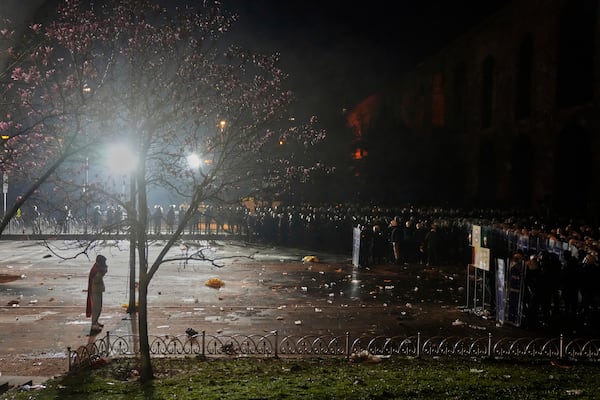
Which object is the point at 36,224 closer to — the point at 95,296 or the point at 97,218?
the point at 97,218

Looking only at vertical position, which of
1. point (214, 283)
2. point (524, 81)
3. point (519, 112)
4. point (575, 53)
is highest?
point (575, 53)

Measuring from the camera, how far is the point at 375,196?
155 feet

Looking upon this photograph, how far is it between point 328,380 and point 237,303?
7.52m

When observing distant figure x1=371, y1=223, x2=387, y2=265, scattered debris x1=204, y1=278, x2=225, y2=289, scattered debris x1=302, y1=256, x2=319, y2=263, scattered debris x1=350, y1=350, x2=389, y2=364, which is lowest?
scattered debris x1=350, y1=350, x2=389, y2=364

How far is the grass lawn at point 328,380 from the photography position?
8.65 meters

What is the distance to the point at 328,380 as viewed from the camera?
30.9ft

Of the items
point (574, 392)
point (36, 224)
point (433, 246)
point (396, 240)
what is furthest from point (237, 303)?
point (36, 224)

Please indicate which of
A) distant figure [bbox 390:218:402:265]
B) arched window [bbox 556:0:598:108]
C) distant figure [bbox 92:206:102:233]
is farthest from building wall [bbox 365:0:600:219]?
distant figure [bbox 92:206:102:233]

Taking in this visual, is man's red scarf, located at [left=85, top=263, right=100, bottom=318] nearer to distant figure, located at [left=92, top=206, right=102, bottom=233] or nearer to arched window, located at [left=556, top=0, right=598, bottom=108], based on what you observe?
distant figure, located at [left=92, top=206, right=102, bottom=233]

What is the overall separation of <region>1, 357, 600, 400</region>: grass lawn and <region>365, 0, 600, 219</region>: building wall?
1864 cm

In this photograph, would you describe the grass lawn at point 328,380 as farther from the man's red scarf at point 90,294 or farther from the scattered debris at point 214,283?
the scattered debris at point 214,283

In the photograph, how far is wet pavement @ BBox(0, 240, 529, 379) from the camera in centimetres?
1318

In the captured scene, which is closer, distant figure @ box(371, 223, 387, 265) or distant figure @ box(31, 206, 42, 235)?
distant figure @ box(371, 223, 387, 265)

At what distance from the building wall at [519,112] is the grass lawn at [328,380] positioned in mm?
18645
